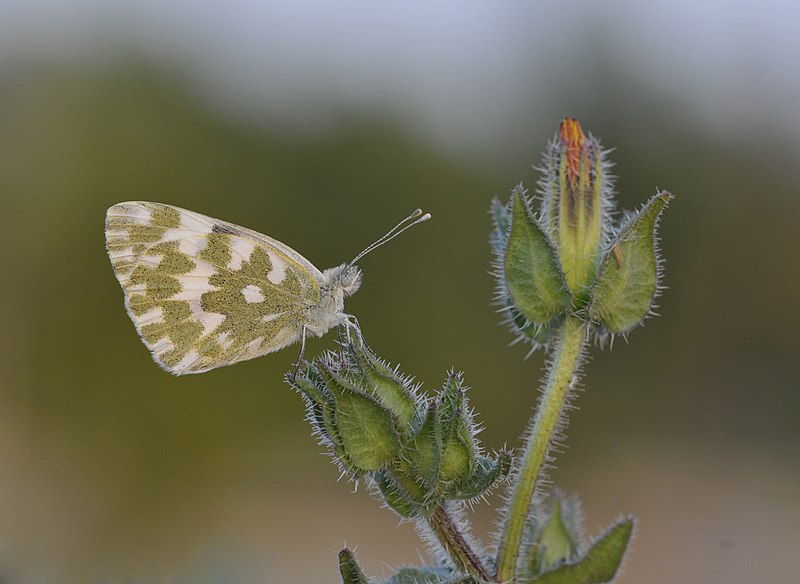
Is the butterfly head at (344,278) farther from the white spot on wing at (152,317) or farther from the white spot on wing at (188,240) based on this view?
the white spot on wing at (152,317)

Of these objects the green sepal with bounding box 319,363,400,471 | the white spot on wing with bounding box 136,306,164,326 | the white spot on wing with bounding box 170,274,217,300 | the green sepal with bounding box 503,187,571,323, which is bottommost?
the green sepal with bounding box 319,363,400,471

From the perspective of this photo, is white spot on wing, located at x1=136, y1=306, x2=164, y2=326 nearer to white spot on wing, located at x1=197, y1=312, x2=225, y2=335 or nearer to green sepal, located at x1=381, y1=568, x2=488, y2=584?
white spot on wing, located at x1=197, y1=312, x2=225, y2=335

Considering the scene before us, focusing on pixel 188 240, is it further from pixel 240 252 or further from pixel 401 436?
pixel 401 436

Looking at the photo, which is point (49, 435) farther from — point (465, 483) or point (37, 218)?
point (465, 483)

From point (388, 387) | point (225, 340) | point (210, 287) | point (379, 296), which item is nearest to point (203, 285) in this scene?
point (210, 287)

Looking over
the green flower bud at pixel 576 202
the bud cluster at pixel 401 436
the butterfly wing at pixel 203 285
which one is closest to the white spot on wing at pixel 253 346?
the butterfly wing at pixel 203 285

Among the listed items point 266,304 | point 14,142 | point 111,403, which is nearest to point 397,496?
point 266,304

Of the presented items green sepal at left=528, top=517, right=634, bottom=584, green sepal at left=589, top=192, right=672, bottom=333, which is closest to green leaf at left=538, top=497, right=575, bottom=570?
green sepal at left=528, top=517, right=634, bottom=584
